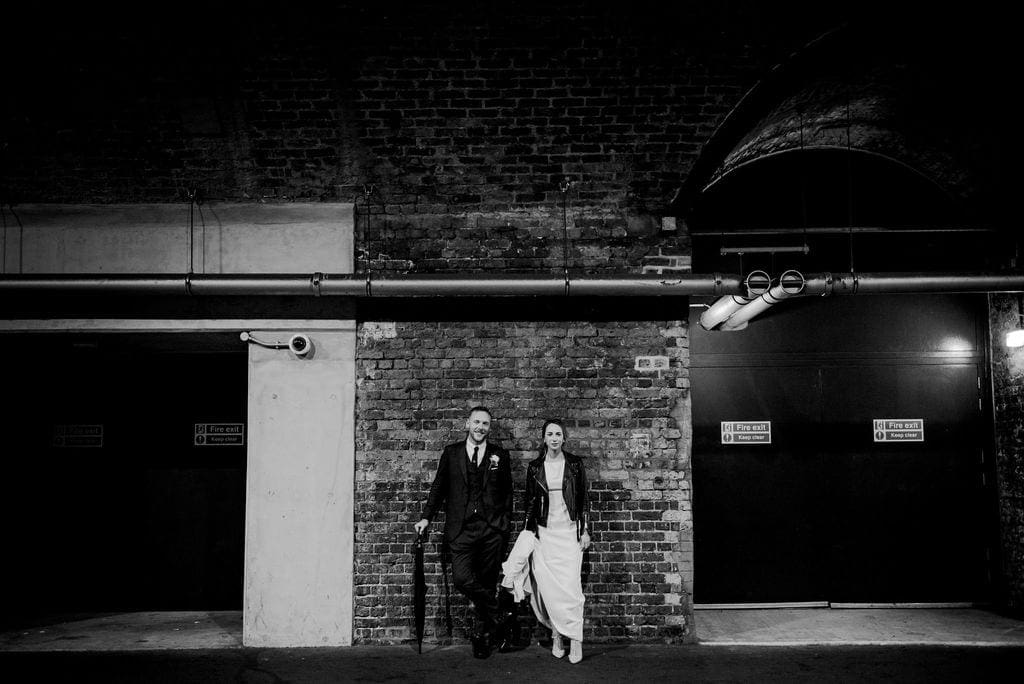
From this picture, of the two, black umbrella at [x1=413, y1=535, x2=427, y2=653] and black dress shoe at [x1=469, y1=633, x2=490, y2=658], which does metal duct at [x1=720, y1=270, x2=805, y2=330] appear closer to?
black umbrella at [x1=413, y1=535, x2=427, y2=653]

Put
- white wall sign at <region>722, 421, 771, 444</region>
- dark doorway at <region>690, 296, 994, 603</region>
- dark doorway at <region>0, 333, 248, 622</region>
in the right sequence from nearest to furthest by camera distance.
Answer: dark doorway at <region>690, 296, 994, 603</region>, white wall sign at <region>722, 421, 771, 444</region>, dark doorway at <region>0, 333, 248, 622</region>

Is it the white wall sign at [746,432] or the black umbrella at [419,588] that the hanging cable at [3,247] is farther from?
the white wall sign at [746,432]

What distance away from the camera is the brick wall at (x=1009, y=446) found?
7109mm

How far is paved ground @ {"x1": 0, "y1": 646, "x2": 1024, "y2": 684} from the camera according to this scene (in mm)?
5414

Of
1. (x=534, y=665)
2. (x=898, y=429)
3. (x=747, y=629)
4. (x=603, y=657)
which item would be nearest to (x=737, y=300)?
(x=898, y=429)

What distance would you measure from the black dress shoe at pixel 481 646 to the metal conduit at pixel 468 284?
2.94 m

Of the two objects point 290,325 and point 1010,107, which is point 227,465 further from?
point 1010,107

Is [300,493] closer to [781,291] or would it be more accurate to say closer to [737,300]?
[737,300]

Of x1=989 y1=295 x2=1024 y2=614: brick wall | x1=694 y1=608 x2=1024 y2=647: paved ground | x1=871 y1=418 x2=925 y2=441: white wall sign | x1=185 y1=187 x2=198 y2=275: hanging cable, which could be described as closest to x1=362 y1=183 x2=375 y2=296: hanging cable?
x1=185 y1=187 x2=198 y2=275: hanging cable

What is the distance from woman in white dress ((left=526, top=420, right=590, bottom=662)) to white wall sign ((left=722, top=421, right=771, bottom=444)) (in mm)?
2374

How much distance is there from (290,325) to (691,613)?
14.9 feet

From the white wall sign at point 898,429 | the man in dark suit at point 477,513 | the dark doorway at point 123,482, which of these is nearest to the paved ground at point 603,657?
the man in dark suit at point 477,513

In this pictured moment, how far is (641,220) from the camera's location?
6625 mm

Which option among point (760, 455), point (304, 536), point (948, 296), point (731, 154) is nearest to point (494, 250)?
point (731, 154)
